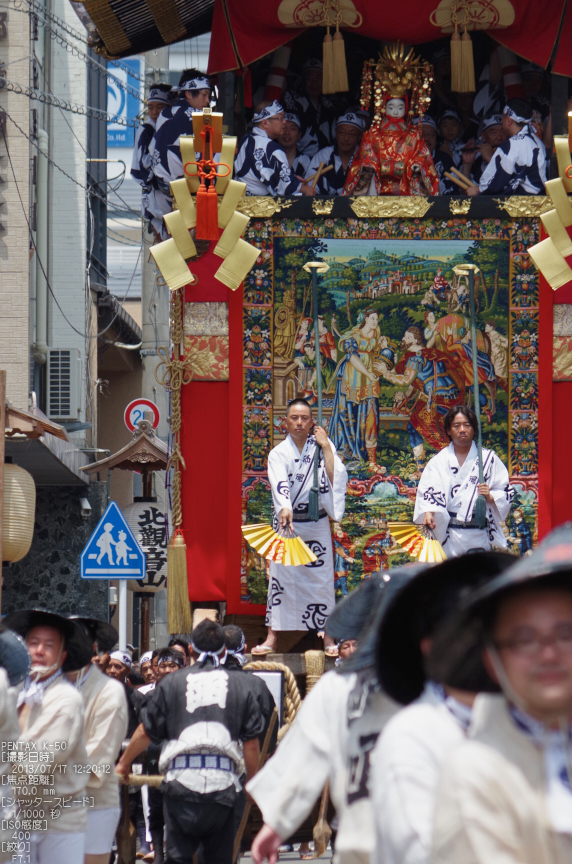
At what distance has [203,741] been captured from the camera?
223 inches

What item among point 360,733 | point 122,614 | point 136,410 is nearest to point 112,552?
point 122,614

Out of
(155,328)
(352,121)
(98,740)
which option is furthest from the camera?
(155,328)

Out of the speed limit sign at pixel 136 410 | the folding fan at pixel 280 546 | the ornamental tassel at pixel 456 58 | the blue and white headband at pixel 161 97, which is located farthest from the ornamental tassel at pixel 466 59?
the speed limit sign at pixel 136 410

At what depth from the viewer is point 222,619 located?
9.46 metres

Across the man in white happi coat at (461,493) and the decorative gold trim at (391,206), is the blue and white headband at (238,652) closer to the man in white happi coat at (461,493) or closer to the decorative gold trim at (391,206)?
the man in white happi coat at (461,493)

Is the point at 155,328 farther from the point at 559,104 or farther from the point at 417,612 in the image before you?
the point at 417,612

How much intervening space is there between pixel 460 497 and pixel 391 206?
222 cm

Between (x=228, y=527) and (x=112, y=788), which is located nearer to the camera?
(x=112, y=788)

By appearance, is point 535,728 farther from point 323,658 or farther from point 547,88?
point 547,88

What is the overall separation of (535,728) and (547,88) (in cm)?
855

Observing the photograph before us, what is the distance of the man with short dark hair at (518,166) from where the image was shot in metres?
9.21

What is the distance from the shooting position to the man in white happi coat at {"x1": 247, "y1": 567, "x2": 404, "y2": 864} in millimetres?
3533

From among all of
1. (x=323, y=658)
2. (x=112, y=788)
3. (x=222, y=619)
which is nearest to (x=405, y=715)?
(x=112, y=788)

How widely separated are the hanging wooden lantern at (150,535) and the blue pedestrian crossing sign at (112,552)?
2259 mm
